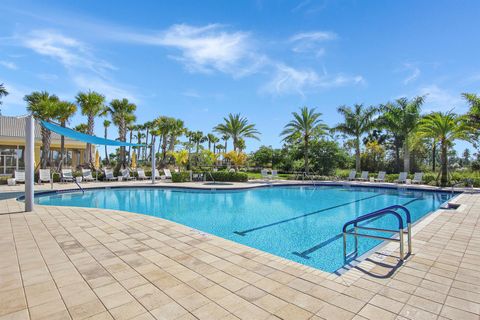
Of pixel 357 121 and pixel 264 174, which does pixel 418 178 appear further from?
pixel 264 174

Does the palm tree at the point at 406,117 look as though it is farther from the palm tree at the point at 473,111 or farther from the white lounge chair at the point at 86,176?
the white lounge chair at the point at 86,176

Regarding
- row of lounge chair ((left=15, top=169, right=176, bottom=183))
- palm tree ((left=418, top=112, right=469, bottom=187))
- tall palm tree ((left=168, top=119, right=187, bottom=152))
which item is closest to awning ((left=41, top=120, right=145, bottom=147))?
row of lounge chair ((left=15, top=169, right=176, bottom=183))

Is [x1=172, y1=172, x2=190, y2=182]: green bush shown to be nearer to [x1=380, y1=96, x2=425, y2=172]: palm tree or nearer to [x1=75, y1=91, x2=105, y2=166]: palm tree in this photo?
[x1=75, y1=91, x2=105, y2=166]: palm tree

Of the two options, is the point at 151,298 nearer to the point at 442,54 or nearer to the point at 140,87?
the point at 442,54

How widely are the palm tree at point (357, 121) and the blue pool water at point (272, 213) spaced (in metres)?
9.57

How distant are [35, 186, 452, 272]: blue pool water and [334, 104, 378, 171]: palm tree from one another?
957 cm

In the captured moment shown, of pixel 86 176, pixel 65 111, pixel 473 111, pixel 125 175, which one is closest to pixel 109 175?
pixel 125 175

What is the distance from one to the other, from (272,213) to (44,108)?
17392 millimetres

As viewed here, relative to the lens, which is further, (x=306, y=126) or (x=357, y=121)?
(x=357, y=121)

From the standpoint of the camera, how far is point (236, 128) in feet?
84.8

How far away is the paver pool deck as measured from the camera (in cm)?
266

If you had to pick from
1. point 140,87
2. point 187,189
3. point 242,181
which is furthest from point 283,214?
point 140,87

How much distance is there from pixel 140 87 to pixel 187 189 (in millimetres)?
7730

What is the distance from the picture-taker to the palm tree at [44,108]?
717 inches
